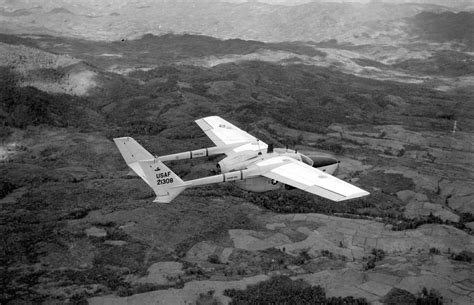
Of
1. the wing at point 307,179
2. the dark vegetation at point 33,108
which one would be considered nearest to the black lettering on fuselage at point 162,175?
the wing at point 307,179

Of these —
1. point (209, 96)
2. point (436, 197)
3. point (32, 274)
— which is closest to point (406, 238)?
point (436, 197)

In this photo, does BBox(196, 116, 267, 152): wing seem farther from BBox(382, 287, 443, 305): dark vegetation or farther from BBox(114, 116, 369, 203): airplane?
BBox(382, 287, 443, 305): dark vegetation

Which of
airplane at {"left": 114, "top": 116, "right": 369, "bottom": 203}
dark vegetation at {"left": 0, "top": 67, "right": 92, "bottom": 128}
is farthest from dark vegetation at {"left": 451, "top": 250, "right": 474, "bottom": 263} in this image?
dark vegetation at {"left": 0, "top": 67, "right": 92, "bottom": 128}

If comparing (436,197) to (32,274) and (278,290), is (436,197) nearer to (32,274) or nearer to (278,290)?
(278,290)

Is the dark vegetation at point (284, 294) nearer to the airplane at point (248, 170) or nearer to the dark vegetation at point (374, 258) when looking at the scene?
the dark vegetation at point (374, 258)

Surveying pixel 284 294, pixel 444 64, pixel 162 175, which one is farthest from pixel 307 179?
pixel 444 64

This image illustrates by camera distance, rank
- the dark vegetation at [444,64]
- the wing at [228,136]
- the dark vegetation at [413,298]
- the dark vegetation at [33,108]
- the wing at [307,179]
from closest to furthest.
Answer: the dark vegetation at [413,298] → the wing at [307,179] → the wing at [228,136] → the dark vegetation at [33,108] → the dark vegetation at [444,64]

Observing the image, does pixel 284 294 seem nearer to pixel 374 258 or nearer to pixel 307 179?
pixel 374 258
